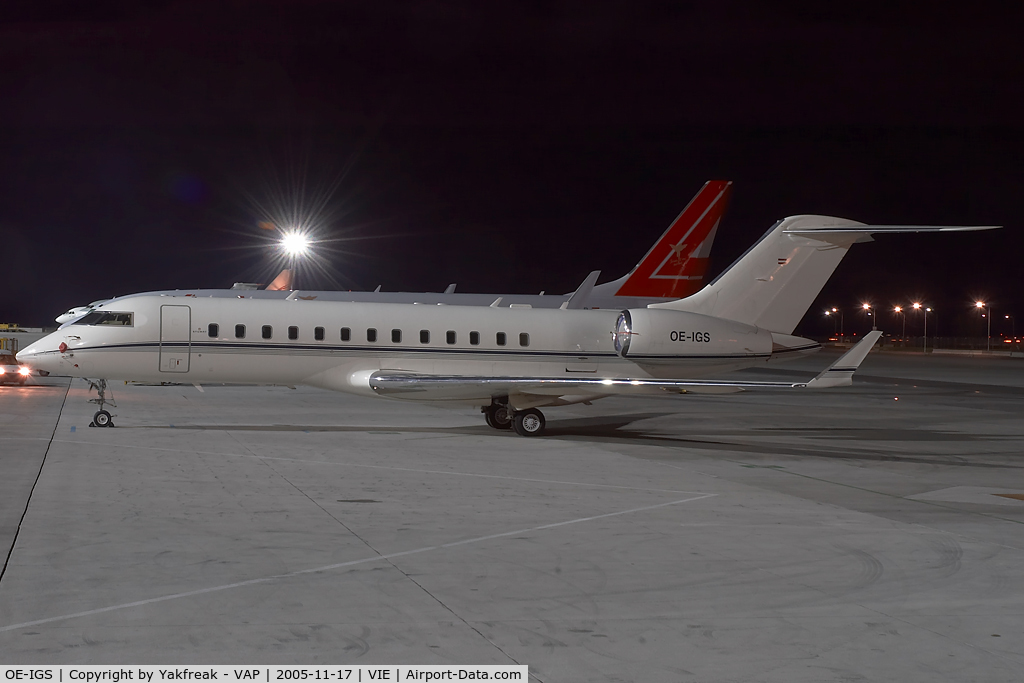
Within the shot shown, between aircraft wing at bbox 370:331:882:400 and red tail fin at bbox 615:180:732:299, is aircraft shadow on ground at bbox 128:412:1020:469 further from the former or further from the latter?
red tail fin at bbox 615:180:732:299

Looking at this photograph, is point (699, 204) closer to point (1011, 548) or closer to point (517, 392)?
point (517, 392)

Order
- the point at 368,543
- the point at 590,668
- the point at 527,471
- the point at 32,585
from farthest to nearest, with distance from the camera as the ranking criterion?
the point at 527,471 → the point at 368,543 → the point at 32,585 → the point at 590,668

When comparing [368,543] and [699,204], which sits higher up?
[699,204]

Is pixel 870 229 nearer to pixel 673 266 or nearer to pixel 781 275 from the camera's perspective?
pixel 781 275

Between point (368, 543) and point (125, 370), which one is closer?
point (368, 543)

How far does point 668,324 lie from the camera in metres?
21.9

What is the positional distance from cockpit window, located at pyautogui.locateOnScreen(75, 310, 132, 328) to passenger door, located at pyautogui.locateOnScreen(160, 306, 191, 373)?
0.72m

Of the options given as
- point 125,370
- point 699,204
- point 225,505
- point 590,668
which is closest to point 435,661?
point 590,668

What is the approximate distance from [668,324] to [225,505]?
1262cm

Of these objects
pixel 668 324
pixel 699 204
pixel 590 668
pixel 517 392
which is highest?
pixel 699 204

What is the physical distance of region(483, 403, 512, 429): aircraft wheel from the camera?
880 inches

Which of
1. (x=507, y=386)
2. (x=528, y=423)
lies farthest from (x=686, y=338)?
(x=507, y=386)

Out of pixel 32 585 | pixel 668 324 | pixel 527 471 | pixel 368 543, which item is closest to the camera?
pixel 32 585

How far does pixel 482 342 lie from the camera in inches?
867
